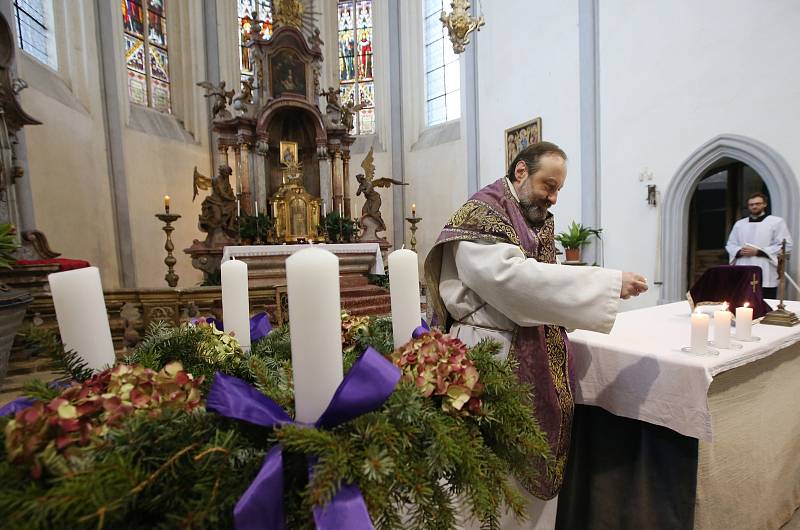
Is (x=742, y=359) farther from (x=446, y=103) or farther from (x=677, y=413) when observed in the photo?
(x=446, y=103)

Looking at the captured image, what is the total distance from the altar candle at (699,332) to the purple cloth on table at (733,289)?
0.99 m

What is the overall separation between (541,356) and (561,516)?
34.6 inches

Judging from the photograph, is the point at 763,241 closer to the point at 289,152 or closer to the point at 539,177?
the point at 539,177

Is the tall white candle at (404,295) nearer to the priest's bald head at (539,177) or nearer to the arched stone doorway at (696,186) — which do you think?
the priest's bald head at (539,177)

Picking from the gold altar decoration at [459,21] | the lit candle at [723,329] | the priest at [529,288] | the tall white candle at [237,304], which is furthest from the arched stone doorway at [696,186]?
the tall white candle at [237,304]

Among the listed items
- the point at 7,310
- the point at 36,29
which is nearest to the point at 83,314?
the point at 7,310

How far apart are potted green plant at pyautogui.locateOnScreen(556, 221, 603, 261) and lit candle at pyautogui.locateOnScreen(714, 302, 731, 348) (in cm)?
556

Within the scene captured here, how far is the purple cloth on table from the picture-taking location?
2275mm

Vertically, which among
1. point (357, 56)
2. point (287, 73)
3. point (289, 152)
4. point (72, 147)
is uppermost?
point (357, 56)

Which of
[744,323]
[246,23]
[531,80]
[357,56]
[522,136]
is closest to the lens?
[744,323]

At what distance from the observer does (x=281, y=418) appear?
575 millimetres

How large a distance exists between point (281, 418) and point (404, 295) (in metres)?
0.38

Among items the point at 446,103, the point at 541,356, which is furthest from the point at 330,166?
the point at 541,356

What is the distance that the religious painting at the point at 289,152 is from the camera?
9.37m
